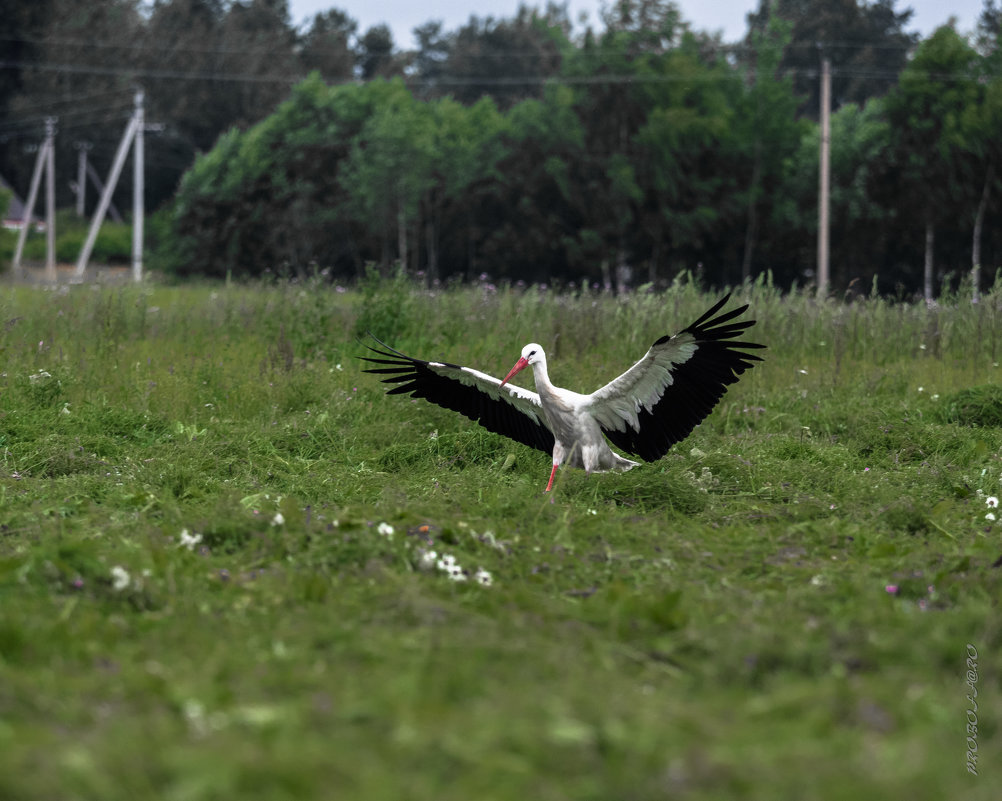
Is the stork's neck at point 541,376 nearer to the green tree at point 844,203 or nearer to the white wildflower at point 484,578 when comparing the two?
the white wildflower at point 484,578

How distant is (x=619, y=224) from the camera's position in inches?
1382

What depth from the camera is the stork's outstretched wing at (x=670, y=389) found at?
5.82m

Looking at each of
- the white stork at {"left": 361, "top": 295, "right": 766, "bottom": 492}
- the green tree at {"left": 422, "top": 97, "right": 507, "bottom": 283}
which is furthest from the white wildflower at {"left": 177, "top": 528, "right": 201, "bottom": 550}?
the green tree at {"left": 422, "top": 97, "right": 507, "bottom": 283}

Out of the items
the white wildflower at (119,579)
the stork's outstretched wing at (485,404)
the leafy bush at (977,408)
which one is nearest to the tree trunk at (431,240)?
the leafy bush at (977,408)

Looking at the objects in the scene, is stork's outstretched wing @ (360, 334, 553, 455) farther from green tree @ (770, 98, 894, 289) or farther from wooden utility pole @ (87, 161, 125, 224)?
wooden utility pole @ (87, 161, 125, 224)

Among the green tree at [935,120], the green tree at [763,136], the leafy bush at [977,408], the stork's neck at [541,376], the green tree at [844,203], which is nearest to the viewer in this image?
the stork's neck at [541,376]

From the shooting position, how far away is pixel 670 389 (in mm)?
6133

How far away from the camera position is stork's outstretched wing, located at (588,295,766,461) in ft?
19.1

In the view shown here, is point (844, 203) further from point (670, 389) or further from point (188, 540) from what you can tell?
point (188, 540)

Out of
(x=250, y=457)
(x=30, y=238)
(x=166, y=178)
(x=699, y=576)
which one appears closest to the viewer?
(x=699, y=576)

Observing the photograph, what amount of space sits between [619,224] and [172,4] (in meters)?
38.5

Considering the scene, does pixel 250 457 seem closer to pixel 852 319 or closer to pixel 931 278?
pixel 852 319

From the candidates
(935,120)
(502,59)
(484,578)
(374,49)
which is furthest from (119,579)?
(374,49)

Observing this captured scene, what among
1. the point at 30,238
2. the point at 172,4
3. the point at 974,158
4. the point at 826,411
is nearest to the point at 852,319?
the point at 826,411
